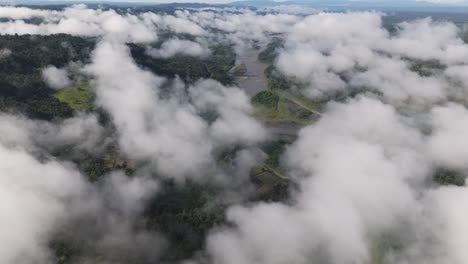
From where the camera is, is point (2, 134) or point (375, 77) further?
point (375, 77)

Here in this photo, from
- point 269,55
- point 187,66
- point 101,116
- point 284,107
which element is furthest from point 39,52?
point 269,55

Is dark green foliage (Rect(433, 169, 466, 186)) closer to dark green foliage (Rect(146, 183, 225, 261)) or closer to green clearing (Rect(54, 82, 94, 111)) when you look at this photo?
dark green foliage (Rect(146, 183, 225, 261))

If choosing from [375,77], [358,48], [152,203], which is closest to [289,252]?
[152,203]

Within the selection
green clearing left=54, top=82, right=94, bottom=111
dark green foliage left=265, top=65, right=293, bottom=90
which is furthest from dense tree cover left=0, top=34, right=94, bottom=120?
dark green foliage left=265, top=65, right=293, bottom=90

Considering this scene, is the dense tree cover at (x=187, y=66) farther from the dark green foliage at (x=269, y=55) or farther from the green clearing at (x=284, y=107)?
the green clearing at (x=284, y=107)

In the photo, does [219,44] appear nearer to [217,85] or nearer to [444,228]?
[217,85]

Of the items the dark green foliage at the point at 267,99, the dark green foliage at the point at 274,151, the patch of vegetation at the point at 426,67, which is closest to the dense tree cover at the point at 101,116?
the dark green foliage at the point at 274,151
